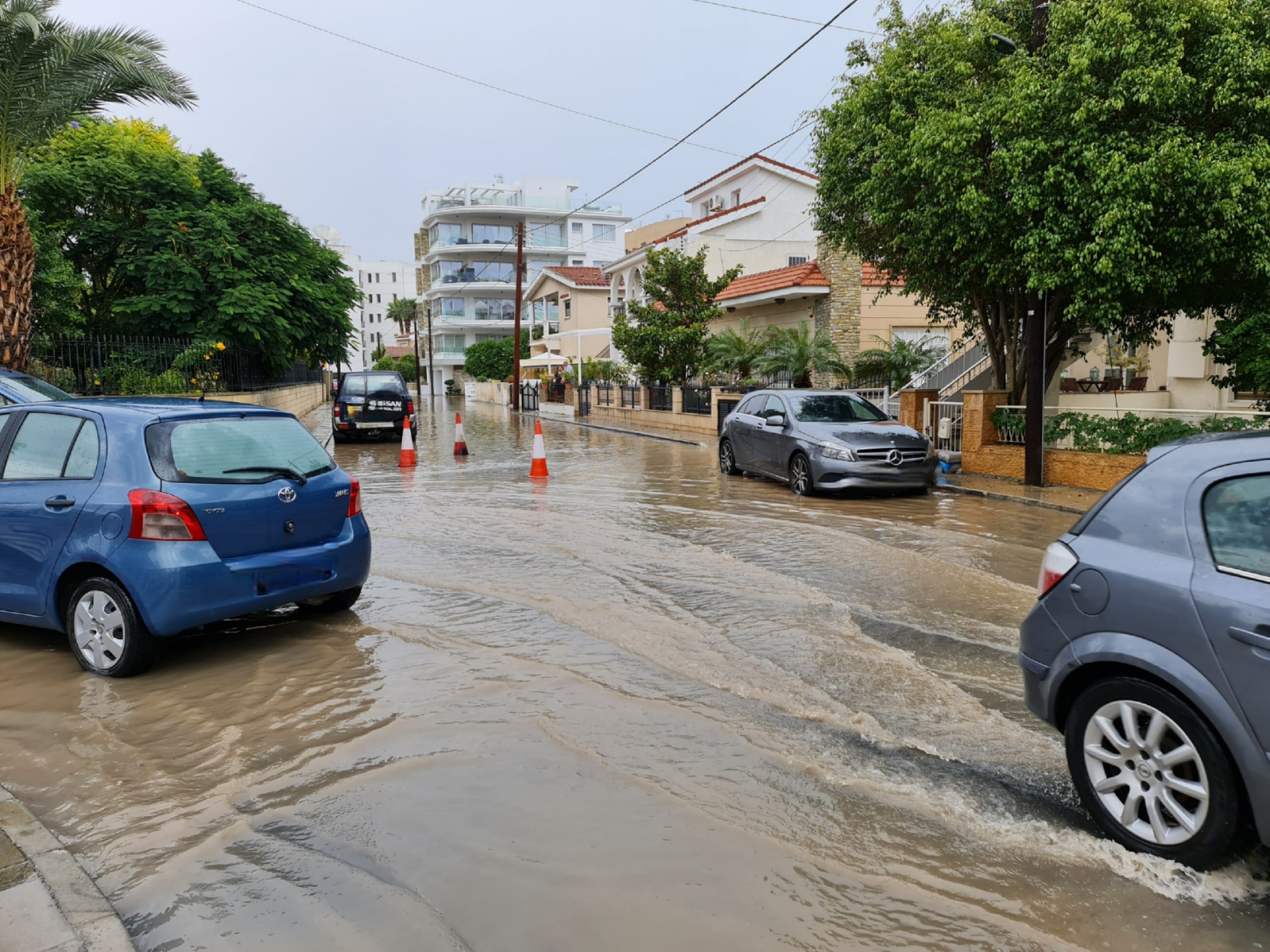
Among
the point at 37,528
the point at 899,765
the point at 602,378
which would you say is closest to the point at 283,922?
the point at 899,765

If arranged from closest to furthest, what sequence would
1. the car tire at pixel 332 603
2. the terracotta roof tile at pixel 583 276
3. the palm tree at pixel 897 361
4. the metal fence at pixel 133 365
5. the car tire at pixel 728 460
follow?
the car tire at pixel 332 603, the car tire at pixel 728 460, the metal fence at pixel 133 365, the palm tree at pixel 897 361, the terracotta roof tile at pixel 583 276

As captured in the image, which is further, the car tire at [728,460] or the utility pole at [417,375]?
the utility pole at [417,375]

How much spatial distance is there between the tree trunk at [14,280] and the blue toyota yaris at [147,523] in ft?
34.2

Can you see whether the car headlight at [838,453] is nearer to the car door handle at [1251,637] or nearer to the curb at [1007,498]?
the curb at [1007,498]

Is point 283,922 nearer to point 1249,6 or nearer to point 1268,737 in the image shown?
point 1268,737

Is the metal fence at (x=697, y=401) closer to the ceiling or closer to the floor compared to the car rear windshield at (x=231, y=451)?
closer to the ceiling

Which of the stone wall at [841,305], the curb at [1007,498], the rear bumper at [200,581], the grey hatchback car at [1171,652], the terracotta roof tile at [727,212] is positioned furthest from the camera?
the terracotta roof tile at [727,212]

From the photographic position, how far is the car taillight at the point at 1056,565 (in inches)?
152

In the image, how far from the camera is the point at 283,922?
10.5 ft

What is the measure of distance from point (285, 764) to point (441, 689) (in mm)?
1132

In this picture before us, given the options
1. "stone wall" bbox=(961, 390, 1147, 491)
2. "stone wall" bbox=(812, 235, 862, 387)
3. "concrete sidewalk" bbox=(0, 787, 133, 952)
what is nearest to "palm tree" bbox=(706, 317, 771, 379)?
"stone wall" bbox=(812, 235, 862, 387)

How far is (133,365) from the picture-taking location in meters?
18.9

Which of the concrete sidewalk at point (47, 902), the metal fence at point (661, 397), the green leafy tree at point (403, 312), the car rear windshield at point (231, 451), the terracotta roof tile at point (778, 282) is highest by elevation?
the green leafy tree at point (403, 312)

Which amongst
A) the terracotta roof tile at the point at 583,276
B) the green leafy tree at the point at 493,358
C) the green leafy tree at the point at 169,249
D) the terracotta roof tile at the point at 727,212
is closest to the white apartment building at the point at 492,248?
the green leafy tree at the point at 493,358
